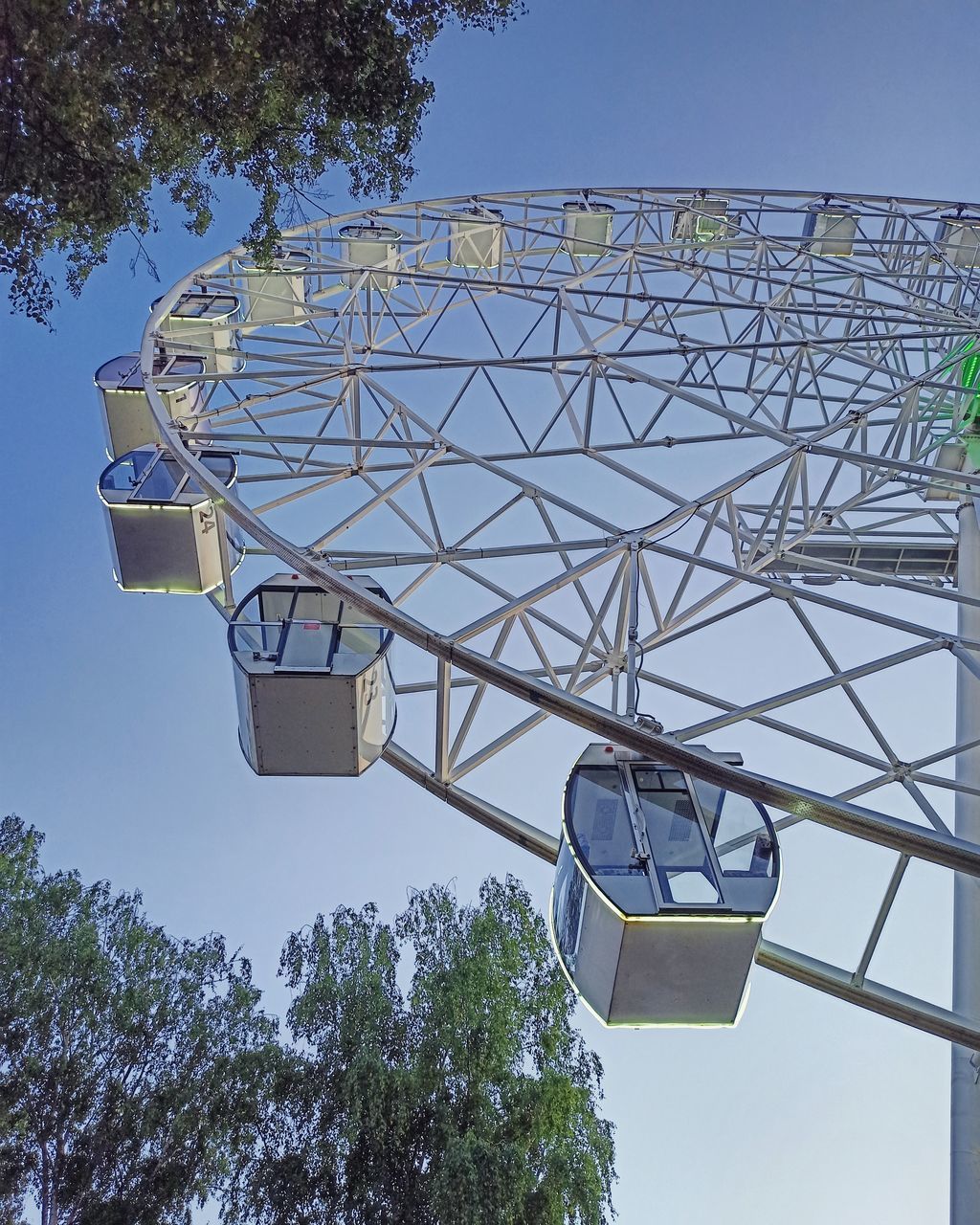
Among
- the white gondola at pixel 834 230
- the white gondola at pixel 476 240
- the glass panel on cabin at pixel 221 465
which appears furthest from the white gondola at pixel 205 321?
the white gondola at pixel 834 230

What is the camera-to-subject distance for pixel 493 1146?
1806 cm

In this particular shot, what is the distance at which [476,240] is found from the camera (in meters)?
25.2

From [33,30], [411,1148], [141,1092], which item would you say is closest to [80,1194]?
[141,1092]

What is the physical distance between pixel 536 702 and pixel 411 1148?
43.6 feet

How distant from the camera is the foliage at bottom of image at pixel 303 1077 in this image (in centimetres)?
1895

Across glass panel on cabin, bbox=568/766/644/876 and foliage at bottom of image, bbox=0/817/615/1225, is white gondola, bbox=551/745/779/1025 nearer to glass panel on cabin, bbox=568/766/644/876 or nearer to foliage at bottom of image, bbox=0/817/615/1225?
glass panel on cabin, bbox=568/766/644/876

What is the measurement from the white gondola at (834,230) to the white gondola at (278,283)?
39.9 feet

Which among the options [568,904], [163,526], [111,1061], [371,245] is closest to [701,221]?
[371,245]

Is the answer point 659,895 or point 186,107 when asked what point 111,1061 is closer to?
point 659,895

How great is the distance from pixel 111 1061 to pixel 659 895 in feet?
55.6

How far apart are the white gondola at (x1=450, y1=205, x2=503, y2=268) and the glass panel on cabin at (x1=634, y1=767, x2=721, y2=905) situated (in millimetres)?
17039

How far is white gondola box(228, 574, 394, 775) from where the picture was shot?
10891 mm

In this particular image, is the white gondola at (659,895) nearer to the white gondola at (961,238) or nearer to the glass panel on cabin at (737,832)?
the glass panel on cabin at (737,832)

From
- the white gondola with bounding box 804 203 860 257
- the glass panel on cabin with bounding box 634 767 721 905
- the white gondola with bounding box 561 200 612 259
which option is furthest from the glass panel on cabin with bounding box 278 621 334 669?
the white gondola with bounding box 804 203 860 257
